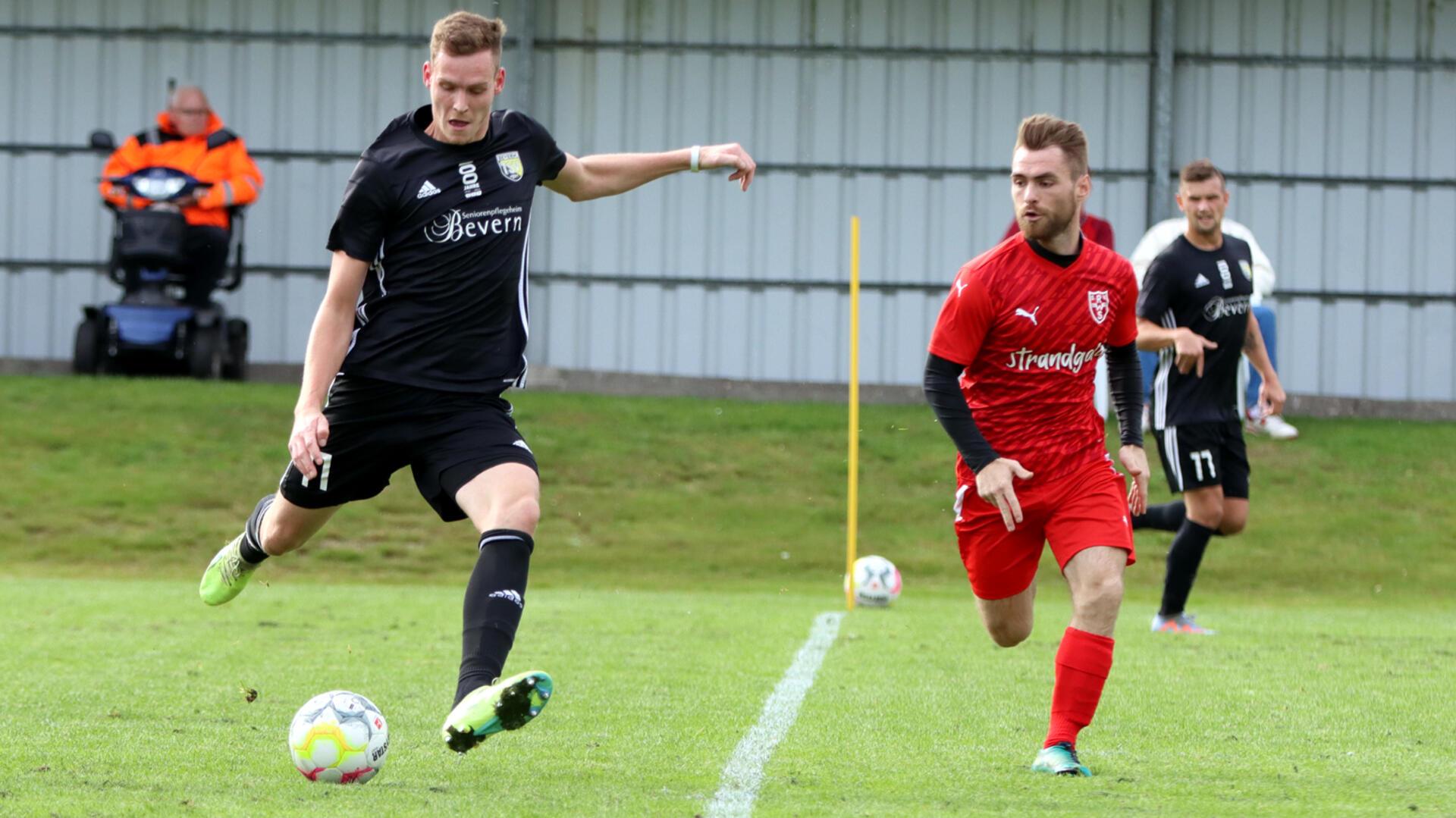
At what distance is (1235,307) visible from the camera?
370 inches

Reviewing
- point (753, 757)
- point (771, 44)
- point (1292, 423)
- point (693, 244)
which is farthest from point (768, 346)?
point (753, 757)

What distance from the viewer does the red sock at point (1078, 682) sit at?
510 centimetres

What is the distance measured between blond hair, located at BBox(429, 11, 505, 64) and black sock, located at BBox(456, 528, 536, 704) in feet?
4.45

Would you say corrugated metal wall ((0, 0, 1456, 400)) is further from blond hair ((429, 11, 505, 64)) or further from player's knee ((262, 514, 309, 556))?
blond hair ((429, 11, 505, 64))

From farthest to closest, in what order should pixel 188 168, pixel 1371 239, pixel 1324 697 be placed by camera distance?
pixel 1371 239, pixel 188 168, pixel 1324 697

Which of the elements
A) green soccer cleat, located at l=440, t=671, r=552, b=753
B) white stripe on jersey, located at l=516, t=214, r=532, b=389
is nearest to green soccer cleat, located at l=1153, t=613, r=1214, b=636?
white stripe on jersey, located at l=516, t=214, r=532, b=389

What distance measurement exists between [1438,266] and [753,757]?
62.3 feet

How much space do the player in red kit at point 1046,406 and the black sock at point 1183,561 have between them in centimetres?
418

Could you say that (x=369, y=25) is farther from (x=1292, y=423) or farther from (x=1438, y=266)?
(x=1438, y=266)

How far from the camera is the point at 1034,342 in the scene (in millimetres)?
5457

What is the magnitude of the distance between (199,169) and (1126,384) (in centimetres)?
1559

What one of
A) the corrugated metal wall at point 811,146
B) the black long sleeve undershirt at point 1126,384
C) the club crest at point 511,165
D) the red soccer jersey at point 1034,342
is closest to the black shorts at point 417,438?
the club crest at point 511,165

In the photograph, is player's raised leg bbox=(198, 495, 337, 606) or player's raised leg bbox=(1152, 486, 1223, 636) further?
player's raised leg bbox=(1152, 486, 1223, 636)

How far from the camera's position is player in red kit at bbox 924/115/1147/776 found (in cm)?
519
